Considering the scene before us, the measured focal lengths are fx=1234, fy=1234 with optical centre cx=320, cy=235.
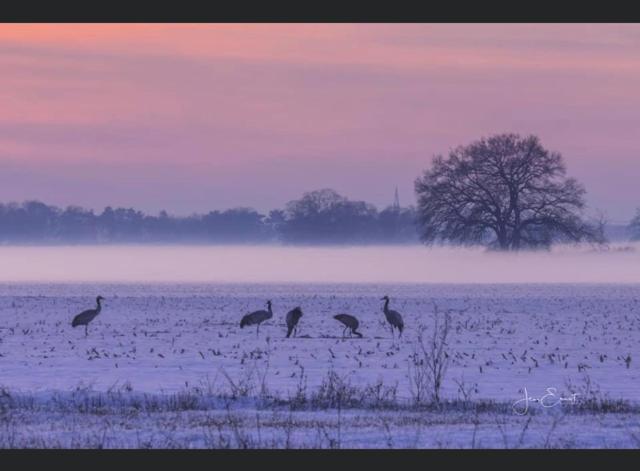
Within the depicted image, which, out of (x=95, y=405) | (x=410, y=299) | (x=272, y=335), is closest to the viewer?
(x=95, y=405)

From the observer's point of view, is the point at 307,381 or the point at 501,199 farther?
the point at 501,199

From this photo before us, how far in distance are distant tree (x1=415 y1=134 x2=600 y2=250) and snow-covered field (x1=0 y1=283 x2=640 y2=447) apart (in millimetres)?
41500

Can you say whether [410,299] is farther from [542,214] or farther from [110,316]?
[542,214]

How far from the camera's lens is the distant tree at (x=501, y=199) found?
255 ft

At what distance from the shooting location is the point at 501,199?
258 feet

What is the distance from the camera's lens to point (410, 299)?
150 ft

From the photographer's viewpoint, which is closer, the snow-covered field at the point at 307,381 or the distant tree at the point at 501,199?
the snow-covered field at the point at 307,381

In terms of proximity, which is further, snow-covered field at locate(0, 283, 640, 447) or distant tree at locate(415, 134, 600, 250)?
distant tree at locate(415, 134, 600, 250)

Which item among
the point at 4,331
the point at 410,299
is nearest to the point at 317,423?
the point at 4,331

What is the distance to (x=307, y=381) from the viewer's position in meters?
17.8

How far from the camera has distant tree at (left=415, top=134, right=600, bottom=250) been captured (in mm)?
77750

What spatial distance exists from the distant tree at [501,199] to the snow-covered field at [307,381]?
41.5 m

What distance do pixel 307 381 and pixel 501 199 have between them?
62.3 metres

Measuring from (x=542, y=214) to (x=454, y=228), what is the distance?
5.84m
